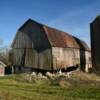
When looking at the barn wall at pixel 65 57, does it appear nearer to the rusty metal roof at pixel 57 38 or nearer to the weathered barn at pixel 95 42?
the rusty metal roof at pixel 57 38

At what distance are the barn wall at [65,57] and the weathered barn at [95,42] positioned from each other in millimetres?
5248

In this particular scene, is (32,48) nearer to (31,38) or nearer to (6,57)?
(31,38)

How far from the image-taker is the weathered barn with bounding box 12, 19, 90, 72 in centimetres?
3881

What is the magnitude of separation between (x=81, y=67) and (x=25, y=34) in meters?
15.3

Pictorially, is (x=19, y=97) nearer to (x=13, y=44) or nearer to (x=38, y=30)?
(x=38, y=30)

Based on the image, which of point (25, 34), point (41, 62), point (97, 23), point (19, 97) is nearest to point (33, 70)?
point (41, 62)

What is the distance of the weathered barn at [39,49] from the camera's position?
3881 cm

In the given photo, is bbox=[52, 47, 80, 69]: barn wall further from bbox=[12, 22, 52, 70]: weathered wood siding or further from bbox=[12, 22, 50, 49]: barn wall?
bbox=[12, 22, 50, 49]: barn wall

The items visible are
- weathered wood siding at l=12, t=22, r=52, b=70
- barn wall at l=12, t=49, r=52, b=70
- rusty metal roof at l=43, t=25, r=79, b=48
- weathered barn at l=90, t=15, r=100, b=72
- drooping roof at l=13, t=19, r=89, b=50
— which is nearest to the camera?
weathered barn at l=90, t=15, r=100, b=72

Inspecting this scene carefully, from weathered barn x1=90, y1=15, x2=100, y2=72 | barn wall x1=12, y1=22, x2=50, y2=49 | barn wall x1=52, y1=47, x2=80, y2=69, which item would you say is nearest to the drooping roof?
barn wall x1=12, y1=22, x2=50, y2=49

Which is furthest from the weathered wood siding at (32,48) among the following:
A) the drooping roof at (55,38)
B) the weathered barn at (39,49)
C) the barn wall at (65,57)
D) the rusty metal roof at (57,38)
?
the barn wall at (65,57)

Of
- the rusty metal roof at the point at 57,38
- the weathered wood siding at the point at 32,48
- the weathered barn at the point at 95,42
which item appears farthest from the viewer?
the rusty metal roof at the point at 57,38

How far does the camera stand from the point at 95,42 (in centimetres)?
3847

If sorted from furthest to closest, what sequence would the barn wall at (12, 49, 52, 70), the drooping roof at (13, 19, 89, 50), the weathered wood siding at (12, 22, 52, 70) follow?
the drooping roof at (13, 19, 89, 50) < the weathered wood siding at (12, 22, 52, 70) < the barn wall at (12, 49, 52, 70)
